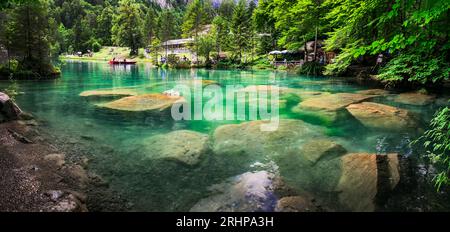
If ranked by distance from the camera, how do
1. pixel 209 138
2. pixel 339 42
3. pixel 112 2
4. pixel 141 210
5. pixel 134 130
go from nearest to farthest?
1. pixel 141 210
2. pixel 209 138
3. pixel 134 130
4. pixel 339 42
5. pixel 112 2

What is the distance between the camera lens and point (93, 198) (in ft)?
20.1

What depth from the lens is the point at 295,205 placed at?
224 inches

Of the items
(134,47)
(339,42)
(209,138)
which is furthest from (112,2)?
(209,138)

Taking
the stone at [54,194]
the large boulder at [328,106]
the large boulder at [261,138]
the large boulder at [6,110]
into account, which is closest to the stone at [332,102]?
the large boulder at [328,106]

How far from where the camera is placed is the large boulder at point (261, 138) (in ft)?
30.5

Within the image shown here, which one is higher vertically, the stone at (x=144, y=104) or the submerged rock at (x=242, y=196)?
the stone at (x=144, y=104)

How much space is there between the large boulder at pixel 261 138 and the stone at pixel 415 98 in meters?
8.49

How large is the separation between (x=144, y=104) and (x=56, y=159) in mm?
8750

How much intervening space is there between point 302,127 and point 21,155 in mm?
9339

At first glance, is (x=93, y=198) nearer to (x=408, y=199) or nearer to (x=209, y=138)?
(x=209, y=138)

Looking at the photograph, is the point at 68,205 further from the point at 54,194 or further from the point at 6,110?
the point at 6,110

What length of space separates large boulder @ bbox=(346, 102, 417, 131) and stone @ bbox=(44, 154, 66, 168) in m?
11.1

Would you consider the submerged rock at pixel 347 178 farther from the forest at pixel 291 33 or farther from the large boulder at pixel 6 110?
the large boulder at pixel 6 110

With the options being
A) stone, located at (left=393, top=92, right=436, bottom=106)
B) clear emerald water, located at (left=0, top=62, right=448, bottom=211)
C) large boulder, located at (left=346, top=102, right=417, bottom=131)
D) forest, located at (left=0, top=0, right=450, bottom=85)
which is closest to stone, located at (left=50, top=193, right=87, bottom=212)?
clear emerald water, located at (left=0, top=62, right=448, bottom=211)
